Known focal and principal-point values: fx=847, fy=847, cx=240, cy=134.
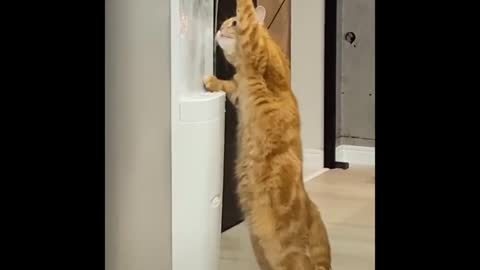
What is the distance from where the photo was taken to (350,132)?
184cm

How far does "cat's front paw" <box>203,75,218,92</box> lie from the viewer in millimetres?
1914

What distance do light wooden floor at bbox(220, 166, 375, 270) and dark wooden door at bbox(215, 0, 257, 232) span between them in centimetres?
10

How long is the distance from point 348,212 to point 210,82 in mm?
426

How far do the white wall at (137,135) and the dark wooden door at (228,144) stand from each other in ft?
0.41

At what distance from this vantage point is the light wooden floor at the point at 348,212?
5.83ft

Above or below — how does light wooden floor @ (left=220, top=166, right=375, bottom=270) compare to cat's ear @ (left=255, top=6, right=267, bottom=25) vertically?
below

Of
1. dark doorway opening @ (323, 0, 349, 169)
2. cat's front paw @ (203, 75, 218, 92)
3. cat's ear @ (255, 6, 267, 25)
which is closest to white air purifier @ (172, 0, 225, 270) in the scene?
cat's front paw @ (203, 75, 218, 92)

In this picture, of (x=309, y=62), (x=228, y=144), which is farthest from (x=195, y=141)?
(x=309, y=62)

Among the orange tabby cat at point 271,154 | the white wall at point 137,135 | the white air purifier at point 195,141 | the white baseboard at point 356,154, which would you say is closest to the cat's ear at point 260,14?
the orange tabby cat at point 271,154

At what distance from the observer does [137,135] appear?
201 centimetres

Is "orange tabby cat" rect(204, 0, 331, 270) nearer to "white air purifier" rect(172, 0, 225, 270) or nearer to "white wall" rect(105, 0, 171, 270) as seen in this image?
"white air purifier" rect(172, 0, 225, 270)
